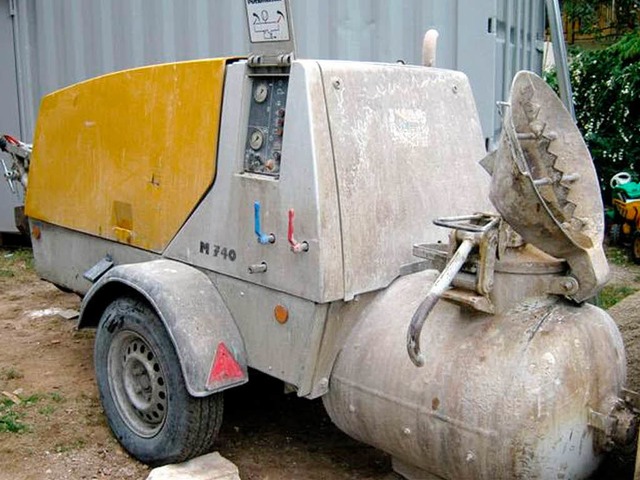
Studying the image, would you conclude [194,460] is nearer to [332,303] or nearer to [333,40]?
[332,303]

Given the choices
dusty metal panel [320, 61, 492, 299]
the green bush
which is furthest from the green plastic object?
dusty metal panel [320, 61, 492, 299]

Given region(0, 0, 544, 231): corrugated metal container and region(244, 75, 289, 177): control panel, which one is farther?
region(0, 0, 544, 231): corrugated metal container

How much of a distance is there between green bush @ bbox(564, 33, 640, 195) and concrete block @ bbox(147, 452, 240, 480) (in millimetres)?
7482

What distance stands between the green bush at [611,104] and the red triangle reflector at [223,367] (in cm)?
748

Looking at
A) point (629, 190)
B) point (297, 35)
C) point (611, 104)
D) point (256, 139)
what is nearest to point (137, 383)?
point (256, 139)

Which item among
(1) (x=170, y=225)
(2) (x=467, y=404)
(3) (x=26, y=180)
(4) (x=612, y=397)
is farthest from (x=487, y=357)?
(3) (x=26, y=180)

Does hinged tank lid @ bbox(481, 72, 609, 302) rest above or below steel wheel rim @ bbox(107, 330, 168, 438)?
above

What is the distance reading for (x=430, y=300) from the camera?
2445 mm

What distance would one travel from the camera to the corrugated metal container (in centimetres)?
556

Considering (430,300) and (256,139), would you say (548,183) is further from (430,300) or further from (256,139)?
(256,139)

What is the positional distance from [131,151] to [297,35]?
2.46m

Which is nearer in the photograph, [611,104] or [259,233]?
[259,233]

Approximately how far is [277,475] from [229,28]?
12.3 ft

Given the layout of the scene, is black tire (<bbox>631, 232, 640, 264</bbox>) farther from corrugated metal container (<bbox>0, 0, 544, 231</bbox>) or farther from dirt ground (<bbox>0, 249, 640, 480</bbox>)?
dirt ground (<bbox>0, 249, 640, 480</bbox>)
